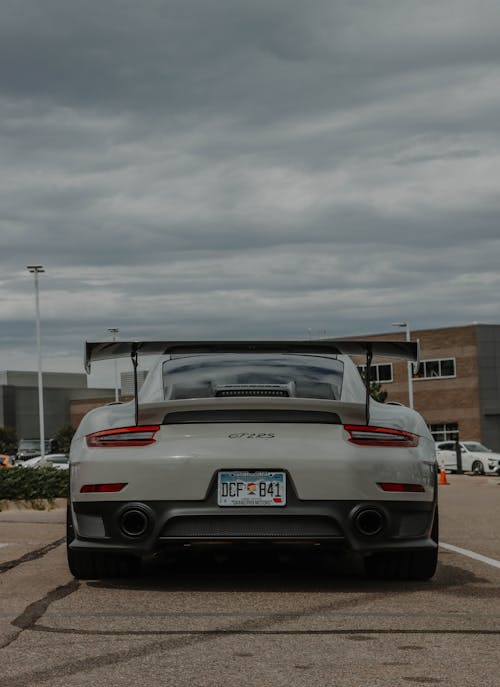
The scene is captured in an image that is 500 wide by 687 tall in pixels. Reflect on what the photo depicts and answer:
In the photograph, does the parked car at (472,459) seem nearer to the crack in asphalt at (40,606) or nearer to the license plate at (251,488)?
the crack in asphalt at (40,606)

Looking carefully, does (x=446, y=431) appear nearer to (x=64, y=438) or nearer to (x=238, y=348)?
(x=64, y=438)

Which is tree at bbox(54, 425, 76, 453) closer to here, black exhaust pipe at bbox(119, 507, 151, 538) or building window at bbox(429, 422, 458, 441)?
building window at bbox(429, 422, 458, 441)

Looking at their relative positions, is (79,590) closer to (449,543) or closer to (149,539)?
(149,539)

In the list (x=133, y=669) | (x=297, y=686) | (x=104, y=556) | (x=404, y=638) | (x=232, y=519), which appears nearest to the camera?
(x=297, y=686)

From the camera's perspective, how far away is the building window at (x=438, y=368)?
256 ft

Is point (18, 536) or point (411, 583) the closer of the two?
point (411, 583)

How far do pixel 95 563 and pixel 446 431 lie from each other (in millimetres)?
72180

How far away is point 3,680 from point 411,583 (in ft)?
11.6

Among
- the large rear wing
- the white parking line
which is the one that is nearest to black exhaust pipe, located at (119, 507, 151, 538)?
the large rear wing

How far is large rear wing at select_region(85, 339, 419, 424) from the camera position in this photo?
733cm

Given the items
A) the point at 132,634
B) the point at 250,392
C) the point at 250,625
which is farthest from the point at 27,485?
the point at 132,634

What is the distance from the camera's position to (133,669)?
4.72m

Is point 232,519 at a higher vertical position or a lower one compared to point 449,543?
higher

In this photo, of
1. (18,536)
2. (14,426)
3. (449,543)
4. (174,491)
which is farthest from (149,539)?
(14,426)
